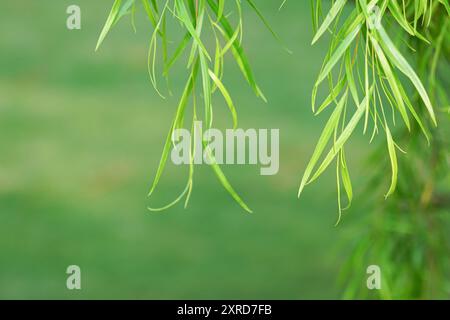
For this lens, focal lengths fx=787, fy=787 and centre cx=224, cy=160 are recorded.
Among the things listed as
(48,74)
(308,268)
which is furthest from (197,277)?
(48,74)

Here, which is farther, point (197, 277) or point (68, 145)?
point (68, 145)

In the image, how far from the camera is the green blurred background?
2793 millimetres

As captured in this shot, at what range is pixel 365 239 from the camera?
153 cm

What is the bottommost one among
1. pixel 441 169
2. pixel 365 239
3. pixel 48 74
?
pixel 365 239

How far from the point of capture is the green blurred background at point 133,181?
9.16 feet

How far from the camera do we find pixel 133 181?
295 centimetres

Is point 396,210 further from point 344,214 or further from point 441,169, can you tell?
point 344,214

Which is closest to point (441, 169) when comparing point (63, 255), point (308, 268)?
point (308, 268)

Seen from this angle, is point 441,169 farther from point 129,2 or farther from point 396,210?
point 129,2

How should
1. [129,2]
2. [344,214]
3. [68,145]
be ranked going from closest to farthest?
1. [129,2]
2. [344,214]
3. [68,145]

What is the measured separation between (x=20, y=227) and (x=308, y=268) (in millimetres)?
1050
